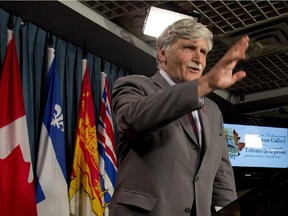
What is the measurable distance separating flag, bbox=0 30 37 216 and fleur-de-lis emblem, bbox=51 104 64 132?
0.93 feet

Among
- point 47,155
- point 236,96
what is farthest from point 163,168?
point 236,96

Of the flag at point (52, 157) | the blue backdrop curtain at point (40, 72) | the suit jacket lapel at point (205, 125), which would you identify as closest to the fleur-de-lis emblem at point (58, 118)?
the flag at point (52, 157)

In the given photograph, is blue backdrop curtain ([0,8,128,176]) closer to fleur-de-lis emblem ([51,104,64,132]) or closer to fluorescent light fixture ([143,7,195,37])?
fleur-de-lis emblem ([51,104,64,132])

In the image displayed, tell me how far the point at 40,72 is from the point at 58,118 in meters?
0.35

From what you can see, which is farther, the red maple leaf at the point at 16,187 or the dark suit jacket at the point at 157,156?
the red maple leaf at the point at 16,187

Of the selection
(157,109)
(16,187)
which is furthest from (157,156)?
(16,187)

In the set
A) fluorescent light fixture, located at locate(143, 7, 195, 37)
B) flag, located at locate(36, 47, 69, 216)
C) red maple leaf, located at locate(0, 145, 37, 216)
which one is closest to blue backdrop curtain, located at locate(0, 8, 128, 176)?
flag, located at locate(36, 47, 69, 216)

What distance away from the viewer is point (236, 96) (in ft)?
15.2

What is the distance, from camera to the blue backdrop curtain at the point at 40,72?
2717mm

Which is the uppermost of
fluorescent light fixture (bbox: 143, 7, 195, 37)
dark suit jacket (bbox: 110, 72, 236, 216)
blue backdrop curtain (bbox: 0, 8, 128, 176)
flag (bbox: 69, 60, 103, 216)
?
fluorescent light fixture (bbox: 143, 7, 195, 37)

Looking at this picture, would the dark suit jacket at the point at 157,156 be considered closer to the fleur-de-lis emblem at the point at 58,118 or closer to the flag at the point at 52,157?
the flag at the point at 52,157

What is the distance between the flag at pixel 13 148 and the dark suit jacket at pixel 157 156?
4.07 ft

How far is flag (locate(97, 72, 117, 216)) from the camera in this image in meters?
3.06

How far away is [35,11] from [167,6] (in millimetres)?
898
